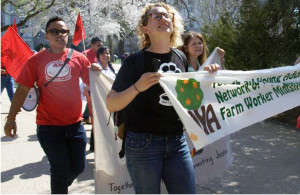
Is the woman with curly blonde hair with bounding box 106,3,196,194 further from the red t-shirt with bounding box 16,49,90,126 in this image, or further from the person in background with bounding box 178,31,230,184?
the person in background with bounding box 178,31,230,184

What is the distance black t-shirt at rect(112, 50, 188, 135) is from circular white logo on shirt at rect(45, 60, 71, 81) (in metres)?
1.14

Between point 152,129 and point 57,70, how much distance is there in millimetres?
1396

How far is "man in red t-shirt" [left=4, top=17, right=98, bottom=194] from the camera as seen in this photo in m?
3.23

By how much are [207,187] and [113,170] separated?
4.06ft

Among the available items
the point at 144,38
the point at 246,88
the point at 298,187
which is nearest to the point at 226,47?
the point at 298,187

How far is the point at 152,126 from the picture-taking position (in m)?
2.34

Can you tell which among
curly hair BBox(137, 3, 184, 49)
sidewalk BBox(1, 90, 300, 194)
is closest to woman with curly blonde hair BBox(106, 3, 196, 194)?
curly hair BBox(137, 3, 184, 49)

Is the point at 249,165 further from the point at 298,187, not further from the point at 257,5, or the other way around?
the point at 257,5

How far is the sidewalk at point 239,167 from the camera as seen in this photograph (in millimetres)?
4199

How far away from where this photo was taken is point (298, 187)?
4105 millimetres

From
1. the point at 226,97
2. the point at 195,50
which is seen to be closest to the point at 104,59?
the point at 195,50

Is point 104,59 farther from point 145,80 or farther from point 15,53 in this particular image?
point 145,80

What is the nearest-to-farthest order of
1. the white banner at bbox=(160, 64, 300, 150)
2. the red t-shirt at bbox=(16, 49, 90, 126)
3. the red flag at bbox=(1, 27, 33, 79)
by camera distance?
the white banner at bbox=(160, 64, 300, 150)
the red t-shirt at bbox=(16, 49, 90, 126)
the red flag at bbox=(1, 27, 33, 79)

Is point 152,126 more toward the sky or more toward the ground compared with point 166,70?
more toward the ground
